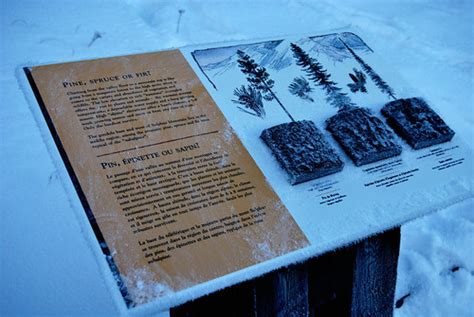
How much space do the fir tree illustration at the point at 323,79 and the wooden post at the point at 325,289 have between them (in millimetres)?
345

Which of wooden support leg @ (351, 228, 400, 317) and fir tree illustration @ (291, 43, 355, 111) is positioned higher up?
fir tree illustration @ (291, 43, 355, 111)

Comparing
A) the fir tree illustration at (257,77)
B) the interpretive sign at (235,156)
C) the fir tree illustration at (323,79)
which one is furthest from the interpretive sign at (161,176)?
the fir tree illustration at (323,79)

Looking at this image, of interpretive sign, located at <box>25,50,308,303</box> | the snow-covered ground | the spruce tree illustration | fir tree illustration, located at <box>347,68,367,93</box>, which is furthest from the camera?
the snow-covered ground

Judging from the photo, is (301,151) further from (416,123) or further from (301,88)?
(416,123)

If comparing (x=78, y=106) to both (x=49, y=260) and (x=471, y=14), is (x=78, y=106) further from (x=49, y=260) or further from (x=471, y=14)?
(x=471, y=14)

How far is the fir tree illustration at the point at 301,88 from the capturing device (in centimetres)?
119

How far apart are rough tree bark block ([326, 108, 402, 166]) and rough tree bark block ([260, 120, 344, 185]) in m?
0.05

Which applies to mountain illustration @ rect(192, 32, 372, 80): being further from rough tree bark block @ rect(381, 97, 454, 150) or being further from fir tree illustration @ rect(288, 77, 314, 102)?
rough tree bark block @ rect(381, 97, 454, 150)

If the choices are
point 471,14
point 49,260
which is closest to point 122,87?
point 49,260

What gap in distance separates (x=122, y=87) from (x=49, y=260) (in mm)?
691

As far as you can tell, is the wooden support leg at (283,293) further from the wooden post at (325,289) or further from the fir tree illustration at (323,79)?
the fir tree illustration at (323,79)

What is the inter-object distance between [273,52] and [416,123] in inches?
16.5

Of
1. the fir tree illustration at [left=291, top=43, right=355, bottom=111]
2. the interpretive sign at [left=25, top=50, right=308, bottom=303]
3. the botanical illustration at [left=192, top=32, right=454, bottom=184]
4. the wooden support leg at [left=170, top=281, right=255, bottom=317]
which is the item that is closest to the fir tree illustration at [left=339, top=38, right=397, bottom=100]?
the botanical illustration at [left=192, top=32, right=454, bottom=184]

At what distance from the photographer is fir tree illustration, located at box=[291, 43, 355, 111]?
47.8 inches
